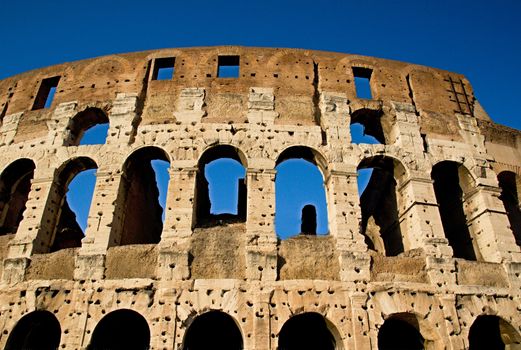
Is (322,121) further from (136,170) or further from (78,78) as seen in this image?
(78,78)


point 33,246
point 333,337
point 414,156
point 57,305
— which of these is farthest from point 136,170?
point 414,156

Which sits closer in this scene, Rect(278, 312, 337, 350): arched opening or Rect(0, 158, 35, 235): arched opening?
Rect(278, 312, 337, 350): arched opening

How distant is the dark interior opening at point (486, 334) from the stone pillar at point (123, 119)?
9047mm

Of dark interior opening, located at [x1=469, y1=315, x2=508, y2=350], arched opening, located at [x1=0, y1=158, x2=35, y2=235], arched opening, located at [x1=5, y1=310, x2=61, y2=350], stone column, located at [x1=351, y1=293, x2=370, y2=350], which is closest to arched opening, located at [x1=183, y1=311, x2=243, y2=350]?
stone column, located at [x1=351, y1=293, x2=370, y2=350]

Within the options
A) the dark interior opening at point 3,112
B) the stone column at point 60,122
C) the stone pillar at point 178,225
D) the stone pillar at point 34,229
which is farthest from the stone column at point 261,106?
the dark interior opening at point 3,112

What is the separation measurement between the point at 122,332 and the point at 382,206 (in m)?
7.82

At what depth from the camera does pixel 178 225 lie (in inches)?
345

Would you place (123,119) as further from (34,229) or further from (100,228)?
(34,229)

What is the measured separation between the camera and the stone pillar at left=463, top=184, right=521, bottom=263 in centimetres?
928

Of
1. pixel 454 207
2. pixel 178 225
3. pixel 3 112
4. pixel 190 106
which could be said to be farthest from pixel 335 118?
pixel 3 112

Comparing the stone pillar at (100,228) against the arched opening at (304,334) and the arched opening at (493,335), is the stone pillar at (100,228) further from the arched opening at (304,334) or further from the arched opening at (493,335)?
the arched opening at (493,335)

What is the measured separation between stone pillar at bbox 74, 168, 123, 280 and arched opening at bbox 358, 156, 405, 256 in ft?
19.2

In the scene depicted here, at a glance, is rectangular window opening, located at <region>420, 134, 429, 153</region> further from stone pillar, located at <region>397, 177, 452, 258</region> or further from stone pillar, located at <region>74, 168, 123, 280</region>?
stone pillar, located at <region>74, 168, 123, 280</region>

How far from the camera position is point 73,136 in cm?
1078
